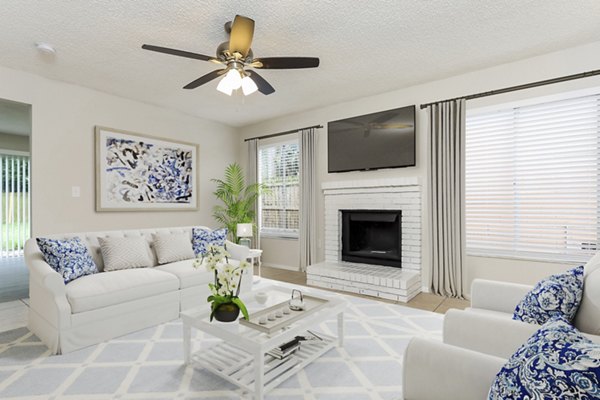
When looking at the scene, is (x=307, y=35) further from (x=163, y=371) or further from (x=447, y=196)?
(x=163, y=371)

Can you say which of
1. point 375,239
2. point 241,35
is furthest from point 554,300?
point 375,239

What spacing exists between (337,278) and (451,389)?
3.07 m

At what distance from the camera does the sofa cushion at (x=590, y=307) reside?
134cm

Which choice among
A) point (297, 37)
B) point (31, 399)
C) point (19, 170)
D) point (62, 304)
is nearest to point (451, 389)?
point (31, 399)

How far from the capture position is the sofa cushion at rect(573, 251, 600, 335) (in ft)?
4.41

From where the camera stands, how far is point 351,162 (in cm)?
458

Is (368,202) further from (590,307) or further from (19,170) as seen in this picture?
(19,170)

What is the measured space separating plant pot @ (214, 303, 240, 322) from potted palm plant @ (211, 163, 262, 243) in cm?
340

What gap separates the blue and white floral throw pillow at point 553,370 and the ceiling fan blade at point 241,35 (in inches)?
89.6

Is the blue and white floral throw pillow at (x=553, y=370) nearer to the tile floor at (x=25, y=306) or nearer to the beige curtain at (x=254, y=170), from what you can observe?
the tile floor at (x=25, y=306)

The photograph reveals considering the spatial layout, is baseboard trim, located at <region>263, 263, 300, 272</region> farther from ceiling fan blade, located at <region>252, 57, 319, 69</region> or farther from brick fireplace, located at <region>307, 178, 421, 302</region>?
ceiling fan blade, located at <region>252, 57, 319, 69</region>

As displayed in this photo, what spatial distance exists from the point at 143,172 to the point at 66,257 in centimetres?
213

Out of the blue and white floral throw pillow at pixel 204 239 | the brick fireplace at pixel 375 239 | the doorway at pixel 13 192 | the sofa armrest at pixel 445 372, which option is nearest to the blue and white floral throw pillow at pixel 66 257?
the blue and white floral throw pillow at pixel 204 239

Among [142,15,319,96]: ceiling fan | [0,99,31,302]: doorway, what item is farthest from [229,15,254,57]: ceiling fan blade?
[0,99,31,302]: doorway
